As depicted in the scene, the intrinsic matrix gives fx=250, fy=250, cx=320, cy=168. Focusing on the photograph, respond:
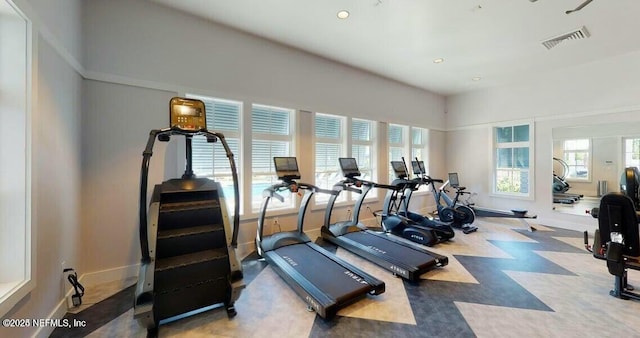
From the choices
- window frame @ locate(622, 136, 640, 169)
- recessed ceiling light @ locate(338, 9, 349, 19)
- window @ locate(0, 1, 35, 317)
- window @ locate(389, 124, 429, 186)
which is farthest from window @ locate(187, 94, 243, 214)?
window frame @ locate(622, 136, 640, 169)

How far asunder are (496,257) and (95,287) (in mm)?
5375

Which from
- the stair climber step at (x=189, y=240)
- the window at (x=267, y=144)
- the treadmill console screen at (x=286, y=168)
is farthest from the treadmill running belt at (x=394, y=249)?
the stair climber step at (x=189, y=240)

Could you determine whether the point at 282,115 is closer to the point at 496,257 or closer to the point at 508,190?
the point at 496,257

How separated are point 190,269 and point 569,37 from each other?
247 inches

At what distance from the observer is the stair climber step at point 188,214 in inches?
96.0

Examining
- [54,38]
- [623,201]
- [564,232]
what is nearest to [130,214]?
[54,38]

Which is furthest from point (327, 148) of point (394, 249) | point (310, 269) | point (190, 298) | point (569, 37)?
point (569, 37)

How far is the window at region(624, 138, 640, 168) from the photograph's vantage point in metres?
4.80

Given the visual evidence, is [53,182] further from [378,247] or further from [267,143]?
[378,247]

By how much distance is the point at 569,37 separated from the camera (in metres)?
4.04

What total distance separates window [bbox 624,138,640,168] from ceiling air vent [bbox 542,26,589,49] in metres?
2.47

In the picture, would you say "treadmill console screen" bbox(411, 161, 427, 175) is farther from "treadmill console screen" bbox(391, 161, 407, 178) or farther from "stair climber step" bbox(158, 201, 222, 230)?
"stair climber step" bbox(158, 201, 222, 230)

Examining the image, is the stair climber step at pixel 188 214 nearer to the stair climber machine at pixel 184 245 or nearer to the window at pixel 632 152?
the stair climber machine at pixel 184 245

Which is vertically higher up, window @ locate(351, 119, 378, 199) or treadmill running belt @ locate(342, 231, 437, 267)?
window @ locate(351, 119, 378, 199)
